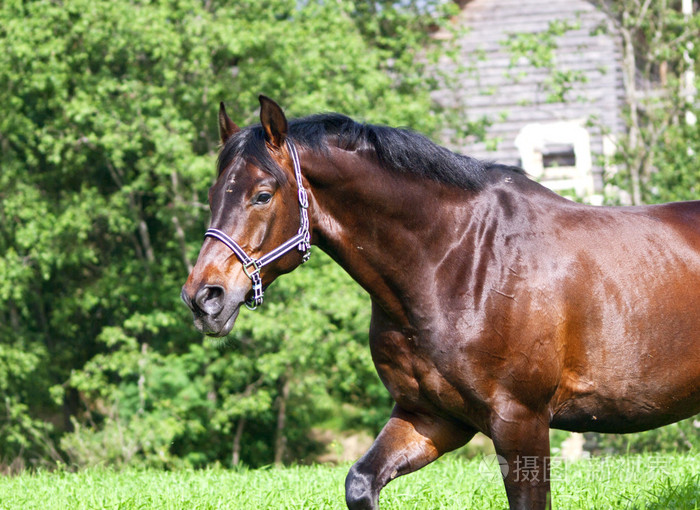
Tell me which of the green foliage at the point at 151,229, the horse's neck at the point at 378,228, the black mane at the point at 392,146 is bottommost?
the green foliage at the point at 151,229

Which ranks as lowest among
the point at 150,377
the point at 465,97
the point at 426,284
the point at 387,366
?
the point at 150,377

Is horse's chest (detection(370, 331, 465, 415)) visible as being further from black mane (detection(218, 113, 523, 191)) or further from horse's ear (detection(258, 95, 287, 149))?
horse's ear (detection(258, 95, 287, 149))

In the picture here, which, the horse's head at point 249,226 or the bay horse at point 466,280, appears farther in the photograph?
the bay horse at point 466,280

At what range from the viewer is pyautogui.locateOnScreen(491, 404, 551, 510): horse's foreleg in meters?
3.67

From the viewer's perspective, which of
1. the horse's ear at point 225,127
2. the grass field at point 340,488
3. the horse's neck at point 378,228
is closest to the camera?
the horse's neck at point 378,228

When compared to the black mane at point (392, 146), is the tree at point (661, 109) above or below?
below

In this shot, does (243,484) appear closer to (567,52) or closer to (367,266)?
(367,266)

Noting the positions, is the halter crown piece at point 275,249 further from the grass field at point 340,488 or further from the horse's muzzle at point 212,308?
the grass field at point 340,488

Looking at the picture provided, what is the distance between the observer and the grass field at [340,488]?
484cm

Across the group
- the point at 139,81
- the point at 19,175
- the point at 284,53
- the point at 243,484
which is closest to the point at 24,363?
the point at 19,175

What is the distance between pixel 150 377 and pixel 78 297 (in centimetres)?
233

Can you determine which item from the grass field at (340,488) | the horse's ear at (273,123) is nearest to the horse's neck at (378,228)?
the horse's ear at (273,123)

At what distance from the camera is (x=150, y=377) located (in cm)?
1361

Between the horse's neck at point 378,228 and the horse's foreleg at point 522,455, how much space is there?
0.62 metres
